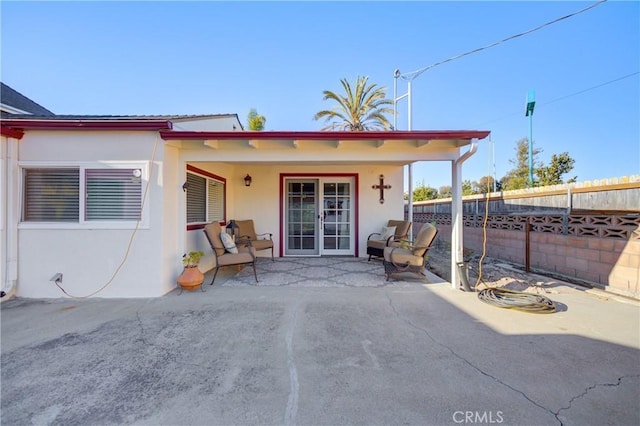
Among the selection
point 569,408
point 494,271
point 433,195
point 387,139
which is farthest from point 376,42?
point 433,195

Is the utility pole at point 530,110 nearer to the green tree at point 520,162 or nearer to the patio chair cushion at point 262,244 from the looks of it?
the green tree at point 520,162

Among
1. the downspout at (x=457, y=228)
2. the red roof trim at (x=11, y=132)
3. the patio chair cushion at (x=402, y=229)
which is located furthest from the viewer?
the patio chair cushion at (x=402, y=229)

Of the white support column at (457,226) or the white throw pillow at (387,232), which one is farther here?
the white throw pillow at (387,232)

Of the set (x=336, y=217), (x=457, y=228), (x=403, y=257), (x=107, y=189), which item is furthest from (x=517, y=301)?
(x=107, y=189)

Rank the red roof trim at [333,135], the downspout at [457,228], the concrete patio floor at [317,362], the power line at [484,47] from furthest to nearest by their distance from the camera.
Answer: the power line at [484,47]
the downspout at [457,228]
the red roof trim at [333,135]
the concrete patio floor at [317,362]

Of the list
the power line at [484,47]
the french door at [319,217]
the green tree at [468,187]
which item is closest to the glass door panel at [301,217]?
the french door at [319,217]

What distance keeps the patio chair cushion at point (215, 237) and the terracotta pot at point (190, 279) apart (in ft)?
1.85

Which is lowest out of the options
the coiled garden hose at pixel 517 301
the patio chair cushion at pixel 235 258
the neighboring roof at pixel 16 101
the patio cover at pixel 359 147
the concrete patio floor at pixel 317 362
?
the concrete patio floor at pixel 317 362

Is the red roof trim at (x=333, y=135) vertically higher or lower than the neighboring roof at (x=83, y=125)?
lower

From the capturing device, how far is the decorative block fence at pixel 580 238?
→ 13.6 feet

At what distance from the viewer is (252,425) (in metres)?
1.72

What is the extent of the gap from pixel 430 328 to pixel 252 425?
7.28ft

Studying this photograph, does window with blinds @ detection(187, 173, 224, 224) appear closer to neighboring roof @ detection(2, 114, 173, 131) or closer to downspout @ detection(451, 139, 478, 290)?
neighboring roof @ detection(2, 114, 173, 131)

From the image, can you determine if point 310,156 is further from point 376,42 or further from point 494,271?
point 376,42
